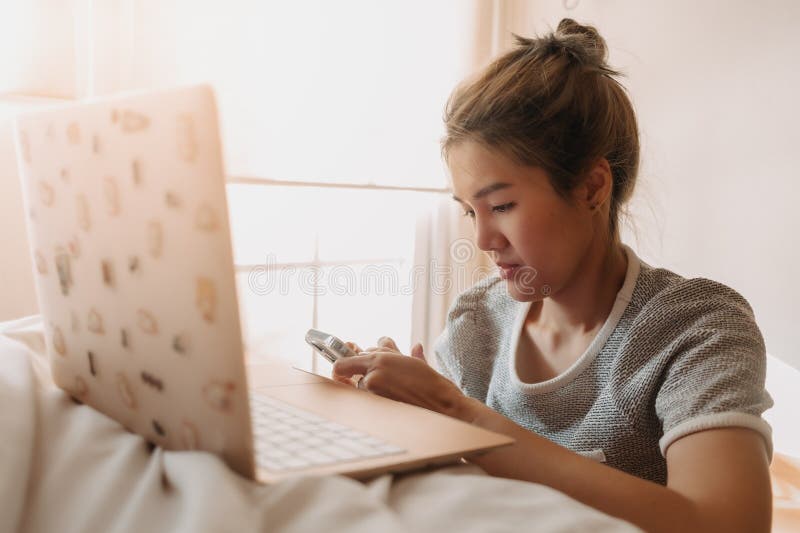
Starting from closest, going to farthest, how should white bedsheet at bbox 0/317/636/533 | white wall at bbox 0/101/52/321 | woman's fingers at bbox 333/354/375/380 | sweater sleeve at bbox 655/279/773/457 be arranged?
white bedsheet at bbox 0/317/636/533
sweater sleeve at bbox 655/279/773/457
woman's fingers at bbox 333/354/375/380
white wall at bbox 0/101/52/321

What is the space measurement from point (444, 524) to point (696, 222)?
1522 mm

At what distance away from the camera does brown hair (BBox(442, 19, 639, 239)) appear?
949mm

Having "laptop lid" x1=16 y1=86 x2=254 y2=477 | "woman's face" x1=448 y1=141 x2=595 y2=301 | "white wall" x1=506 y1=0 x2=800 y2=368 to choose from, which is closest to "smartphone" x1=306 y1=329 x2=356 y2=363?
"woman's face" x1=448 y1=141 x2=595 y2=301

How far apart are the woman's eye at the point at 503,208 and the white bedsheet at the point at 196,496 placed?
501 millimetres

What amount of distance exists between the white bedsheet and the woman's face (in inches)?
19.5

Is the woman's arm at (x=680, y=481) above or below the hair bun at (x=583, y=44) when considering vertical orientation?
below

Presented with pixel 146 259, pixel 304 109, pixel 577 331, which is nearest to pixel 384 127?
pixel 304 109

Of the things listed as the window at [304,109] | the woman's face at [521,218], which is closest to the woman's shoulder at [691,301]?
the woman's face at [521,218]

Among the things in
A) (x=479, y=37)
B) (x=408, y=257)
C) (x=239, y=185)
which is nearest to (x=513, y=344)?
(x=239, y=185)

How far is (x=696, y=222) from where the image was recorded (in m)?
1.77

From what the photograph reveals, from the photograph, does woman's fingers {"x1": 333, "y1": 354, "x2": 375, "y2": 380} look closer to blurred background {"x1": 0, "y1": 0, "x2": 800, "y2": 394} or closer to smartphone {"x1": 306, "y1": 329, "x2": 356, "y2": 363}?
smartphone {"x1": 306, "y1": 329, "x2": 356, "y2": 363}

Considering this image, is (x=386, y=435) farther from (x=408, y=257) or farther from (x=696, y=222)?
(x=408, y=257)

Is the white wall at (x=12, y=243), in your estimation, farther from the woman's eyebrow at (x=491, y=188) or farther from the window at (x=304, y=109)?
the woman's eyebrow at (x=491, y=188)

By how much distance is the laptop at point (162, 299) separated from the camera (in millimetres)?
410
